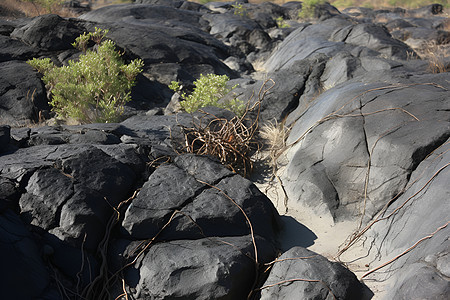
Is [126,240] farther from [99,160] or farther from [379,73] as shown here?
[379,73]

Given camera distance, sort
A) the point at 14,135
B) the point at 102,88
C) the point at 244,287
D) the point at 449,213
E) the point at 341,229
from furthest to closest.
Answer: the point at 102,88
the point at 14,135
the point at 341,229
the point at 244,287
the point at 449,213

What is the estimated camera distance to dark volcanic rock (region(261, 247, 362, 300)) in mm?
3398

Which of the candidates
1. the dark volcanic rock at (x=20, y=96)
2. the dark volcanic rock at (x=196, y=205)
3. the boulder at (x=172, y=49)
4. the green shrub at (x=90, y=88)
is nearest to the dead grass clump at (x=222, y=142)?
the dark volcanic rock at (x=196, y=205)

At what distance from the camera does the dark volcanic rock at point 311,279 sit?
3.40 metres

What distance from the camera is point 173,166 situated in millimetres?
4719

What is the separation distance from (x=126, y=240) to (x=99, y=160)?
945 millimetres

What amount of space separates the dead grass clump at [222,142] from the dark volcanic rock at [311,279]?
2.18 meters

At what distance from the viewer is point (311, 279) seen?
3.47 meters

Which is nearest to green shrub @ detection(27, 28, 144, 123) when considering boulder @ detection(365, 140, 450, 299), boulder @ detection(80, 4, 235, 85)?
boulder @ detection(80, 4, 235, 85)

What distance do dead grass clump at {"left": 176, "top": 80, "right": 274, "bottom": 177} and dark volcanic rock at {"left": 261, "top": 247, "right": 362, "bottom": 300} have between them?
2183 millimetres

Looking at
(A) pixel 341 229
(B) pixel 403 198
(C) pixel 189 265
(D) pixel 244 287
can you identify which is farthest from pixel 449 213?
(C) pixel 189 265

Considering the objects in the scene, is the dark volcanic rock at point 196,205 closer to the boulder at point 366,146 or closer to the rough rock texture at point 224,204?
the rough rock texture at point 224,204

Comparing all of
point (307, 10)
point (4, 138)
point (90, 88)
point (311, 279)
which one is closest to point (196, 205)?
point (311, 279)

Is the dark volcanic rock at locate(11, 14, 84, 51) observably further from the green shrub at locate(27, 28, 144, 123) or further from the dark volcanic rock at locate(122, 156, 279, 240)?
the dark volcanic rock at locate(122, 156, 279, 240)
